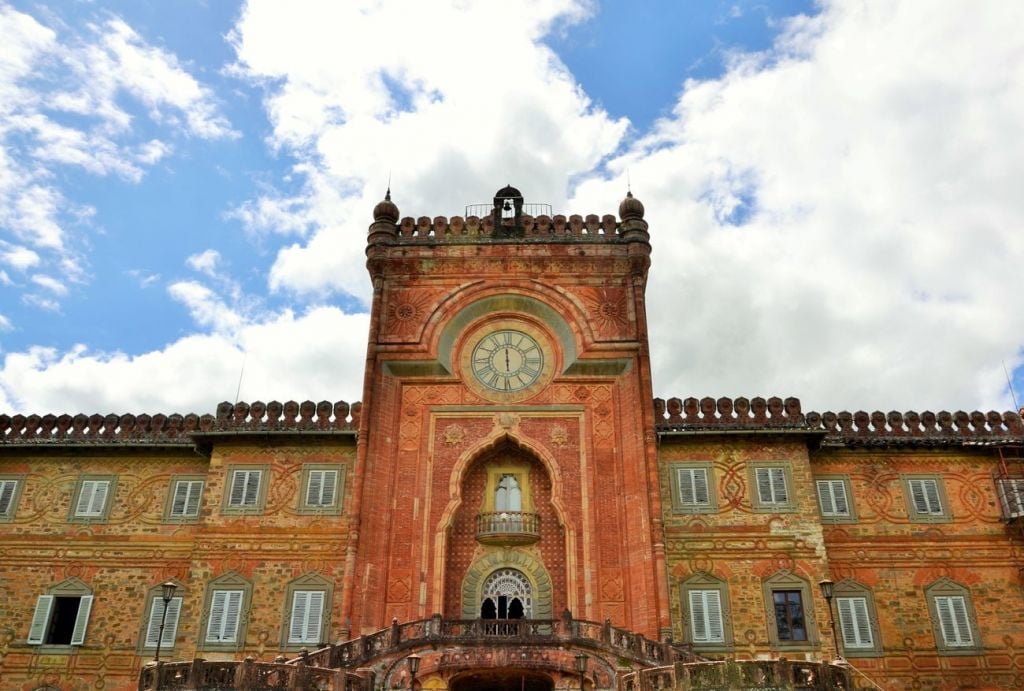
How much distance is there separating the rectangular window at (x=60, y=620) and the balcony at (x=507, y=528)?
13471 millimetres

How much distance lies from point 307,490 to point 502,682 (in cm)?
933

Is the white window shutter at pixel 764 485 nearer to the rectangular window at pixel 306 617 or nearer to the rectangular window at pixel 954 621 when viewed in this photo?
the rectangular window at pixel 954 621

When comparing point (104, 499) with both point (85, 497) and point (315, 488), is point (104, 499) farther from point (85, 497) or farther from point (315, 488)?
point (315, 488)

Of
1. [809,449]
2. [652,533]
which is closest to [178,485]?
[652,533]

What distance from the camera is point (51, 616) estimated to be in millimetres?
27484

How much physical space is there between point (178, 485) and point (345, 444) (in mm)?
6181

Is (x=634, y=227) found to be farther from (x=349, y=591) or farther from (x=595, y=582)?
(x=349, y=591)

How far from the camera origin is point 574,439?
28125mm

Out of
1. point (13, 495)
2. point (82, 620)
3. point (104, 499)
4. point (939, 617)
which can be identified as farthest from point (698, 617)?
point (13, 495)

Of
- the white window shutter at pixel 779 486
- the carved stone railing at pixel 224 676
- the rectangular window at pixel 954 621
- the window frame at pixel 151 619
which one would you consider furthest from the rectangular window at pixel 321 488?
the rectangular window at pixel 954 621

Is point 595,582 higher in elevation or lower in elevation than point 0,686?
higher

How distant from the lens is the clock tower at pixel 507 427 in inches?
1022

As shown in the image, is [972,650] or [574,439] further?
[574,439]

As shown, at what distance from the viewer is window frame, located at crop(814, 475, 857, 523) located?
2805cm
